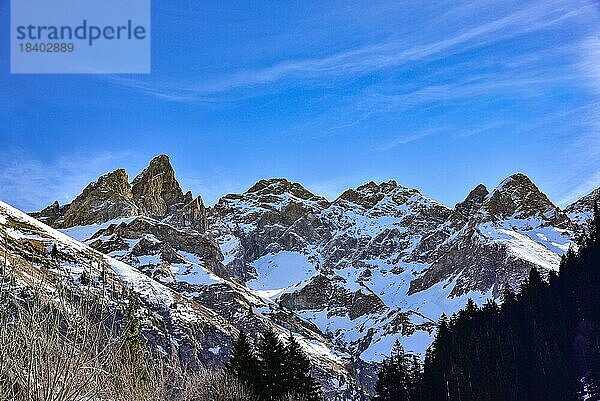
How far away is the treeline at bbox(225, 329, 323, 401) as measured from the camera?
45.4m

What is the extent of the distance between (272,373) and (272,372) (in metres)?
0.08

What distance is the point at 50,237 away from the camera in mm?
160875

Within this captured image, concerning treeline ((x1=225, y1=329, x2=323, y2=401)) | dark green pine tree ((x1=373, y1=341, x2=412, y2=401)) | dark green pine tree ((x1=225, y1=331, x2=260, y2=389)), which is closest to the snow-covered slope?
dark green pine tree ((x1=373, y1=341, x2=412, y2=401))

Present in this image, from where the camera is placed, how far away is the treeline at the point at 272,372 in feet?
149

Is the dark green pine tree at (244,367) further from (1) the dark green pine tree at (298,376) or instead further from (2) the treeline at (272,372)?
(1) the dark green pine tree at (298,376)

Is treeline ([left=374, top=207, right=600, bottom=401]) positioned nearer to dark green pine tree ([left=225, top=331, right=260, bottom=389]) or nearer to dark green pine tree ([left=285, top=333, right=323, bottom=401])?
dark green pine tree ([left=285, top=333, right=323, bottom=401])

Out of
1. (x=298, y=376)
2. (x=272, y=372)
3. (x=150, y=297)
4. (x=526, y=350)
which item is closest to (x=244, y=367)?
(x=272, y=372)

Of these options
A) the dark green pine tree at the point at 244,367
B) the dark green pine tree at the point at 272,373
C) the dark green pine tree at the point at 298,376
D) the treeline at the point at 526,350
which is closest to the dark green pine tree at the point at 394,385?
the treeline at the point at 526,350

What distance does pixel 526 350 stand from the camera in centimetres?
7306

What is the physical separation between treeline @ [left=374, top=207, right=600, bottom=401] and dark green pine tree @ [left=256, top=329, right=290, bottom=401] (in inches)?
1022

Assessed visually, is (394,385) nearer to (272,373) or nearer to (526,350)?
(526,350)

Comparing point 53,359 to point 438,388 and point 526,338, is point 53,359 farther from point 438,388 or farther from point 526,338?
point 526,338

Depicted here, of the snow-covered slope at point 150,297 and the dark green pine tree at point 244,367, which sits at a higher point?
the snow-covered slope at point 150,297

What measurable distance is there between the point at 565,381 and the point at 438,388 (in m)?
14.4
